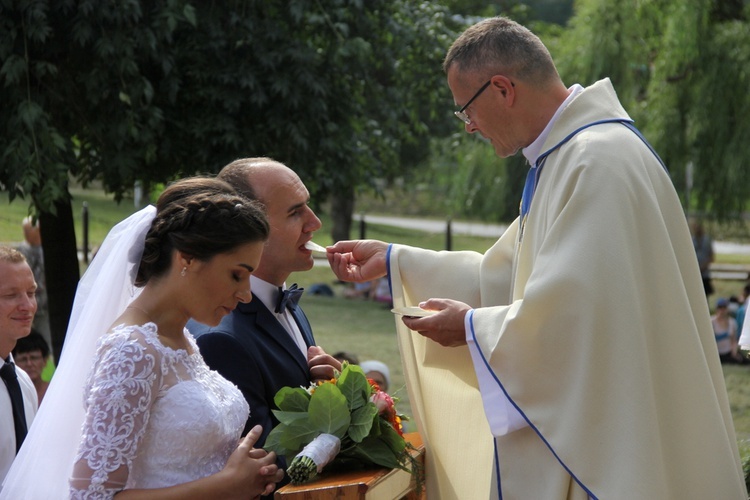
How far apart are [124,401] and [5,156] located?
346cm

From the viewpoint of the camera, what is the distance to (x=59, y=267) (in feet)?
23.5

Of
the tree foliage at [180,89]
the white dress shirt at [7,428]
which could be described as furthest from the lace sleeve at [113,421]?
the tree foliage at [180,89]

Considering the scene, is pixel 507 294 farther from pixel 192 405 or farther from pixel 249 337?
pixel 192 405

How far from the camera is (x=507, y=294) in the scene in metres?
4.11

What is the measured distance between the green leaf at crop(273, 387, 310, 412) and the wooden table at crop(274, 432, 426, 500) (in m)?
0.21

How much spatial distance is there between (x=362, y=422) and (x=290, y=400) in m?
0.23

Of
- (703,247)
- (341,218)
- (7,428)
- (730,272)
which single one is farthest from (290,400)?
(341,218)

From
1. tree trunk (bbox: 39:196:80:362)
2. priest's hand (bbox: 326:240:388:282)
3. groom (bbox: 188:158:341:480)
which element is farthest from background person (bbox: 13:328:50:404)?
groom (bbox: 188:158:341:480)

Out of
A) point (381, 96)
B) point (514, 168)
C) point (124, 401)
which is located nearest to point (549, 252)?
point (124, 401)

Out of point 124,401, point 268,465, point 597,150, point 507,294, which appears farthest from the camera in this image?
point 507,294

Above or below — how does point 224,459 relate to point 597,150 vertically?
below

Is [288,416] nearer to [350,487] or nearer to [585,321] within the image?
[350,487]

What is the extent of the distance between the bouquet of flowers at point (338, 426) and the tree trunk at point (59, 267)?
172 inches

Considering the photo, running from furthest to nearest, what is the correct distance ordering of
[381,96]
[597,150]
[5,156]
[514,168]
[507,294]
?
[514,168]
[381,96]
[5,156]
[507,294]
[597,150]
